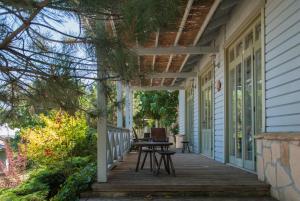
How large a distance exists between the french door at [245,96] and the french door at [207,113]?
2.33 meters

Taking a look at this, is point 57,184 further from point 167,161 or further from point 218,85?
point 218,85

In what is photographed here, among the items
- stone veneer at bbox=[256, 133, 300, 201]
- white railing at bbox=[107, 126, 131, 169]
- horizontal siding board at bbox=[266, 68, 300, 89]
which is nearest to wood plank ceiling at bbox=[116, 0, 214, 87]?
white railing at bbox=[107, 126, 131, 169]

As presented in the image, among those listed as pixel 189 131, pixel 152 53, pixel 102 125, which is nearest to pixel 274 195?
pixel 102 125

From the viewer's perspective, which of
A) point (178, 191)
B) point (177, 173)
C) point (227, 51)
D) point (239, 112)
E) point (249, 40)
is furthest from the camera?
point (227, 51)

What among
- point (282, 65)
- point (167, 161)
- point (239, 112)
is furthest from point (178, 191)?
point (239, 112)

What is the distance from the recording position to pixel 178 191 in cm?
555

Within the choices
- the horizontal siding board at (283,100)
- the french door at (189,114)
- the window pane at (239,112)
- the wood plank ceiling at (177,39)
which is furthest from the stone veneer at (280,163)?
the french door at (189,114)

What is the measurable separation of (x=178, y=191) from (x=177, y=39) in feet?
14.2

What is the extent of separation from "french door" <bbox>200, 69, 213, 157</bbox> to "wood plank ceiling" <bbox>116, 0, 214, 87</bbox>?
87cm

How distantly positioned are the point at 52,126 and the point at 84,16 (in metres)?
6.85

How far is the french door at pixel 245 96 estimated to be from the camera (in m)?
6.85

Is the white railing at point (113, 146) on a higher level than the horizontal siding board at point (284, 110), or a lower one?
lower

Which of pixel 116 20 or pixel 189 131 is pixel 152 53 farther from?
pixel 189 131

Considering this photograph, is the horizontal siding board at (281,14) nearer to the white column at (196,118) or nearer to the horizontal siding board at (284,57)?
the horizontal siding board at (284,57)
